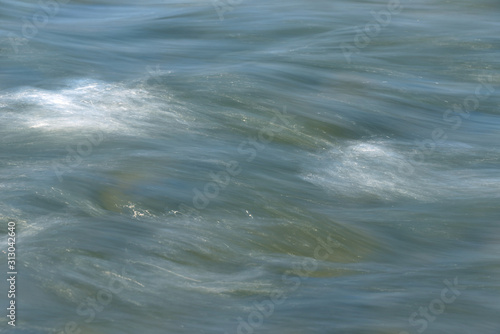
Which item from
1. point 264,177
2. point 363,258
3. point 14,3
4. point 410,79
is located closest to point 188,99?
point 264,177

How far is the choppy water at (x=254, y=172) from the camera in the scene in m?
5.61

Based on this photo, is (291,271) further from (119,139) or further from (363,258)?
(119,139)

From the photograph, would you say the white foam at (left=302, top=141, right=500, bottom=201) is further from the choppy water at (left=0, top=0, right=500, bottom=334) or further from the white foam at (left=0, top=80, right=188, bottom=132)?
the white foam at (left=0, top=80, right=188, bottom=132)

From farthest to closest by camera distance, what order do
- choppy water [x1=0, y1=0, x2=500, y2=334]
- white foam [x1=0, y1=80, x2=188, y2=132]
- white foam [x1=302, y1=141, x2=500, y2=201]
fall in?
white foam [x1=0, y1=80, x2=188, y2=132], white foam [x1=302, y1=141, x2=500, y2=201], choppy water [x1=0, y1=0, x2=500, y2=334]

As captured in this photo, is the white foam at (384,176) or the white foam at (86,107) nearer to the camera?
the white foam at (384,176)

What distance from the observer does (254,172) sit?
26.2 feet

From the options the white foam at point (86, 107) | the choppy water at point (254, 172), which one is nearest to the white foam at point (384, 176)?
the choppy water at point (254, 172)

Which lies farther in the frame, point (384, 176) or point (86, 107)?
point (86, 107)

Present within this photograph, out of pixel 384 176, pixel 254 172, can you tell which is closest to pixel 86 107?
pixel 254 172

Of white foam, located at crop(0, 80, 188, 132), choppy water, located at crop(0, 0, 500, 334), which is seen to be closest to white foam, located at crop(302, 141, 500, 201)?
choppy water, located at crop(0, 0, 500, 334)

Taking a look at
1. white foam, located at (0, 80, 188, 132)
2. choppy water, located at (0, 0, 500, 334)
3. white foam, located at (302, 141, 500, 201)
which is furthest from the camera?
white foam, located at (0, 80, 188, 132)

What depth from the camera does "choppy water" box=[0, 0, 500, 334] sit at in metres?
5.61

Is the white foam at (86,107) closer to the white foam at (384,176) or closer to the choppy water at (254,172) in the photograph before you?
the choppy water at (254,172)

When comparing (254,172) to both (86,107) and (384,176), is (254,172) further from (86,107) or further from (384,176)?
(86,107)
